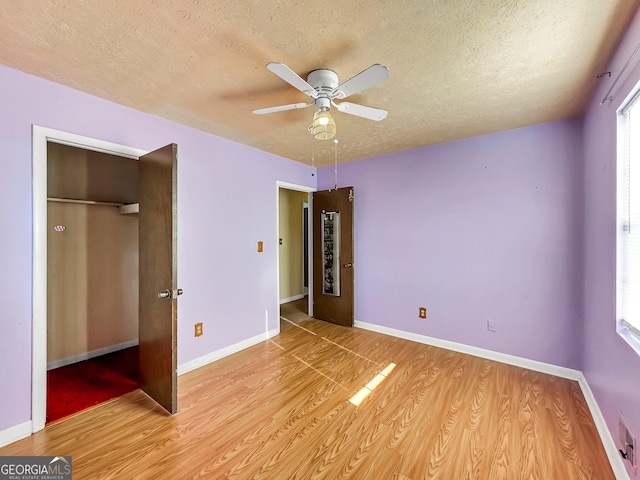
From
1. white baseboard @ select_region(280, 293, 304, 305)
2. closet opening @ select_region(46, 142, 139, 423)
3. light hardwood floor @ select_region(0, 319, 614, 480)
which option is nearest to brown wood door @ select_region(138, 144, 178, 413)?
light hardwood floor @ select_region(0, 319, 614, 480)

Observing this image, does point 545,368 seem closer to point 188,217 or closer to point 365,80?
point 365,80

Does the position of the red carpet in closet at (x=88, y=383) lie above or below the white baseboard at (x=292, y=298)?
below

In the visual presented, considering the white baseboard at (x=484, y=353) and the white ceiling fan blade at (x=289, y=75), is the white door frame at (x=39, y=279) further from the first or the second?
the white baseboard at (x=484, y=353)

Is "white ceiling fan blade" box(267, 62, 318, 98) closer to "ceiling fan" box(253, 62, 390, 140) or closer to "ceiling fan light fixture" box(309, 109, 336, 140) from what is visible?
"ceiling fan" box(253, 62, 390, 140)

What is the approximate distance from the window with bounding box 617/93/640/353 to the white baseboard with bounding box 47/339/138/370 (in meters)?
4.51

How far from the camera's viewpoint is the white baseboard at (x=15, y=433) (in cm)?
170

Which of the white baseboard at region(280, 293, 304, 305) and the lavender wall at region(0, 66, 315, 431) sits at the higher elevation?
the lavender wall at region(0, 66, 315, 431)

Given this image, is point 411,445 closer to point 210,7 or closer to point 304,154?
point 210,7

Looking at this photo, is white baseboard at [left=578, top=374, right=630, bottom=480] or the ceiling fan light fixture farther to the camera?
the ceiling fan light fixture

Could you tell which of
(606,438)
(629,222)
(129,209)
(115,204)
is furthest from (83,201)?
(606,438)

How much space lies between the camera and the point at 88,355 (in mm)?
2982

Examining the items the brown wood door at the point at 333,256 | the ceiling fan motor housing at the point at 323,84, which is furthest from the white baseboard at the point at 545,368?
the ceiling fan motor housing at the point at 323,84

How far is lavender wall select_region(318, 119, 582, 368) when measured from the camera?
2.54m

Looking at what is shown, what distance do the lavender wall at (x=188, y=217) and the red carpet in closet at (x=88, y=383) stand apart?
0.35m
